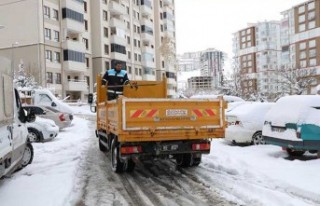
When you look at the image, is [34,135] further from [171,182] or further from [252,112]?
[171,182]

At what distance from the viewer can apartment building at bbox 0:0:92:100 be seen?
162 ft

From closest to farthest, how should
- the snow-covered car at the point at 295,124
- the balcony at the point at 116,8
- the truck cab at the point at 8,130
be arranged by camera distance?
the truck cab at the point at 8,130 → the snow-covered car at the point at 295,124 → the balcony at the point at 116,8

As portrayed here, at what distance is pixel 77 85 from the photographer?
54.4 m

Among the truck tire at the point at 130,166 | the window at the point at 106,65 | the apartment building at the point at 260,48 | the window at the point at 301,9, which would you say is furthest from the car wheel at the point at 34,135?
the apartment building at the point at 260,48

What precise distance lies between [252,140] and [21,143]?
7608mm

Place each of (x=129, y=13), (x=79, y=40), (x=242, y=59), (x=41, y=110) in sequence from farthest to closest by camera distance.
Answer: (x=242, y=59) < (x=129, y=13) < (x=79, y=40) < (x=41, y=110)

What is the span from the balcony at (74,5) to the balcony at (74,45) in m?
4.36

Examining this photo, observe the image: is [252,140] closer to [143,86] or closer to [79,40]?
[143,86]

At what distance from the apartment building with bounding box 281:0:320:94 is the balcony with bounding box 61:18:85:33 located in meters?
58.7

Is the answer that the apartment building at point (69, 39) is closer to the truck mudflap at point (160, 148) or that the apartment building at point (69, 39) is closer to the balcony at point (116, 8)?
the balcony at point (116, 8)

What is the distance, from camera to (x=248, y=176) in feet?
28.4

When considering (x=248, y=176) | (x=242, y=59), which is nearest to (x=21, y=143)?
(x=248, y=176)

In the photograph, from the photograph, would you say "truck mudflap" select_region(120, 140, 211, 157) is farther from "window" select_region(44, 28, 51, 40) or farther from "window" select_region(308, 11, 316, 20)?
"window" select_region(308, 11, 316, 20)

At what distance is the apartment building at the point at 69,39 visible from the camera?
163 ft
